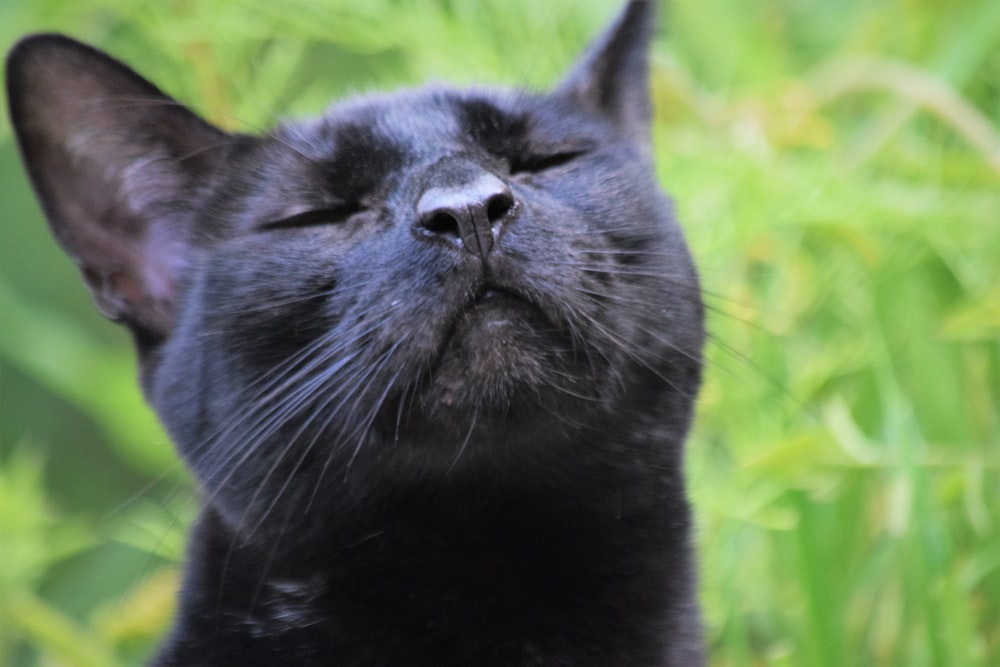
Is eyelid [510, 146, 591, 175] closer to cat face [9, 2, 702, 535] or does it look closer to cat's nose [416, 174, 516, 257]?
cat face [9, 2, 702, 535]

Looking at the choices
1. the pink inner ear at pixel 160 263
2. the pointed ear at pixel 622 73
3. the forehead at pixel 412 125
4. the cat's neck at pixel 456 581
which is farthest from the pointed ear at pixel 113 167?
the pointed ear at pixel 622 73

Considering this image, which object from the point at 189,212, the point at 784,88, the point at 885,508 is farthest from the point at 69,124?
the point at 885,508

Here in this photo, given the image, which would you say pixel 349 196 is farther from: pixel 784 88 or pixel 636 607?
pixel 784 88

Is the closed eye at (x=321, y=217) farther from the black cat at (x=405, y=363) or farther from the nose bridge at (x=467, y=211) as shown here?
the nose bridge at (x=467, y=211)

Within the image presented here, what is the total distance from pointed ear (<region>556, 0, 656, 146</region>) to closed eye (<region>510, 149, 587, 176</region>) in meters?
0.15

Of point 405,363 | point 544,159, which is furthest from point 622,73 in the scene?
point 405,363

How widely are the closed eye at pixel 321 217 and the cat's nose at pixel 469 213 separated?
121 millimetres

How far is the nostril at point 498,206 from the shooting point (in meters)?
0.91

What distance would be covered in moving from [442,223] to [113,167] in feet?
1.41

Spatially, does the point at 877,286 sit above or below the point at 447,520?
above

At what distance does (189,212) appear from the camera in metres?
1.18

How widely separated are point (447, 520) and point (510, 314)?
19 cm

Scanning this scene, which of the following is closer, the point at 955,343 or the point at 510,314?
the point at 510,314

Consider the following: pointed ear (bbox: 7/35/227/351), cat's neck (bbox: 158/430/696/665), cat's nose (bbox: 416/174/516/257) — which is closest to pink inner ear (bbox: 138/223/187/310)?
pointed ear (bbox: 7/35/227/351)
